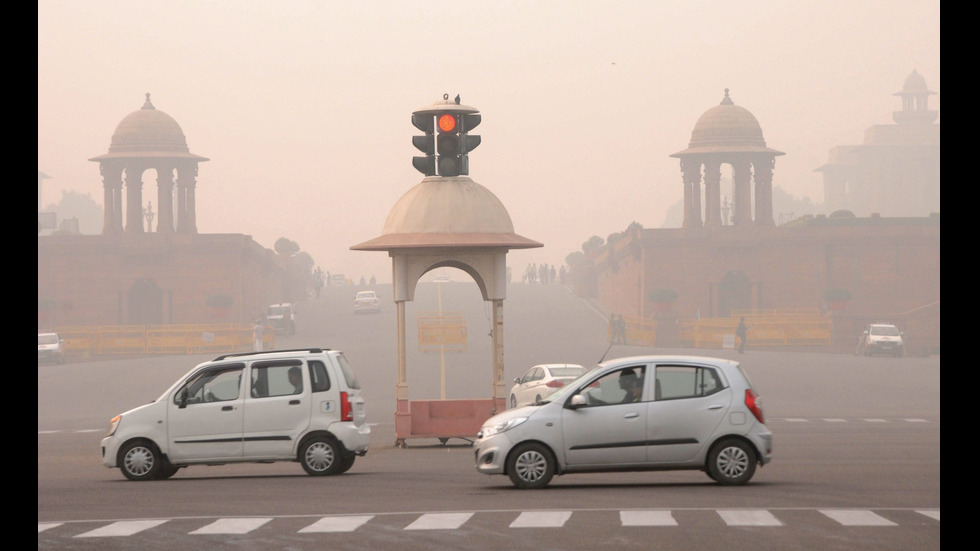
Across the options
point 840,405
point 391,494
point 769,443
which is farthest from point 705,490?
point 840,405

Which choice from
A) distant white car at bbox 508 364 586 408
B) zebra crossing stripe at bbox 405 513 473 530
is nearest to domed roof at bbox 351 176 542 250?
distant white car at bbox 508 364 586 408

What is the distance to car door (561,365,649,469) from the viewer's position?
48.3ft

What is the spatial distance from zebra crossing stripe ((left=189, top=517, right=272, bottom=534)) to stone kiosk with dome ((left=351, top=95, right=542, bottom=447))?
10.8m

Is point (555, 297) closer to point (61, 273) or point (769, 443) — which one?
point (61, 273)

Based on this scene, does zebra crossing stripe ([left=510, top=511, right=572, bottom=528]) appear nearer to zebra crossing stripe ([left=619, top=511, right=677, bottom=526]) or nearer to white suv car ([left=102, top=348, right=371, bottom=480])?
zebra crossing stripe ([left=619, top=511, right=677, bottom=526])

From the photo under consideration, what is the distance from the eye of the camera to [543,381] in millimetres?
29828

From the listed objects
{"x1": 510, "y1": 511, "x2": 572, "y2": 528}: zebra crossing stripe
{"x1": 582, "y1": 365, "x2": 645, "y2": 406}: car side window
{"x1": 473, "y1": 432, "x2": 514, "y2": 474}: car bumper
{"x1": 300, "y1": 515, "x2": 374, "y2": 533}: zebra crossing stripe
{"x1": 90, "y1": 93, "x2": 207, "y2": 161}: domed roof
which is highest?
{"x1": 90, "y1": 93, "x2": 207, "y2": 161}: domed roof

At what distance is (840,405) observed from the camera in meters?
37.2

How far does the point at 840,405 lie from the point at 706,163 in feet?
172

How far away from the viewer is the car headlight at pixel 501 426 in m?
14.8

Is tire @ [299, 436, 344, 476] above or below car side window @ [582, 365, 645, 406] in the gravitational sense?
below

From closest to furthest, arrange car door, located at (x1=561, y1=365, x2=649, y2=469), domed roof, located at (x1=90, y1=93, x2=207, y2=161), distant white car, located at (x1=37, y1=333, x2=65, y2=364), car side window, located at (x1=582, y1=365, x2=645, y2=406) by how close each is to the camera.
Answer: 1. car door, located at (x1=561, y1=365, x2=649, y2=469)
2. car side window, located at (x1=582, y1=365, x2=645, y2=406)
3. distant white car, located at (x1=37, y1=333, x2=65, y2=364)
4. domed roof, located at (x1=90, y1=93, x2=207, y2=161)

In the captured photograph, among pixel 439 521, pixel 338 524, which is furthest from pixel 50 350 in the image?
pixel 439 521

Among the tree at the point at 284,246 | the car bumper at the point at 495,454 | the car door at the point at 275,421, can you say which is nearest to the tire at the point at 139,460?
the car door at the point at 275,421
